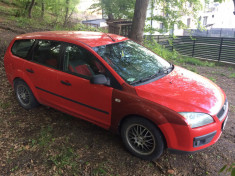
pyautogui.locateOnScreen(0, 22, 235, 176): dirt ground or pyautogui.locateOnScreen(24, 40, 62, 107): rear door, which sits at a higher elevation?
pyautogui.locateOnScreen(24, 40, 62, 107): rear door

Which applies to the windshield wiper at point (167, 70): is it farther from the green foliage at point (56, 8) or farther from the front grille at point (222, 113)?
the green foliage at point (56, 8)

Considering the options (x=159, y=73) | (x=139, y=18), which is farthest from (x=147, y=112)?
(x=139, y=18)

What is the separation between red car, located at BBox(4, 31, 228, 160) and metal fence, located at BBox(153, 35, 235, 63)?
8.52 meters

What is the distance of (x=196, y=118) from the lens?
264cm


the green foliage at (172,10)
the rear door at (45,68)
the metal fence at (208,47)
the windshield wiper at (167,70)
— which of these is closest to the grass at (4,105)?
the rear door at (45,68)

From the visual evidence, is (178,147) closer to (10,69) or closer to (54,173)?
(54,173)

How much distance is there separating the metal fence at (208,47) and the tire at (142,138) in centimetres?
922

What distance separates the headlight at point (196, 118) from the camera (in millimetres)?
2600

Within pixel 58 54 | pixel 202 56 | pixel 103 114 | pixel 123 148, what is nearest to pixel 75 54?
pixel 58 54

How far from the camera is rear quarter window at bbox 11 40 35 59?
4.16m

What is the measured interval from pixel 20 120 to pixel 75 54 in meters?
1.78

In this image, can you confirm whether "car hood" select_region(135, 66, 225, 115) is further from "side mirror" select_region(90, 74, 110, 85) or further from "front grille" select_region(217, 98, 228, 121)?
"side mirror" select_region(90, 74, 110, 85)

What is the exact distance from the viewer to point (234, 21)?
152 ft

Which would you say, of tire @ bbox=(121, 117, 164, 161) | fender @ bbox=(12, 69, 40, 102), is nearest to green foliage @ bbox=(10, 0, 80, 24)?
fender @ bbox=(12, 69, 40, 102)
